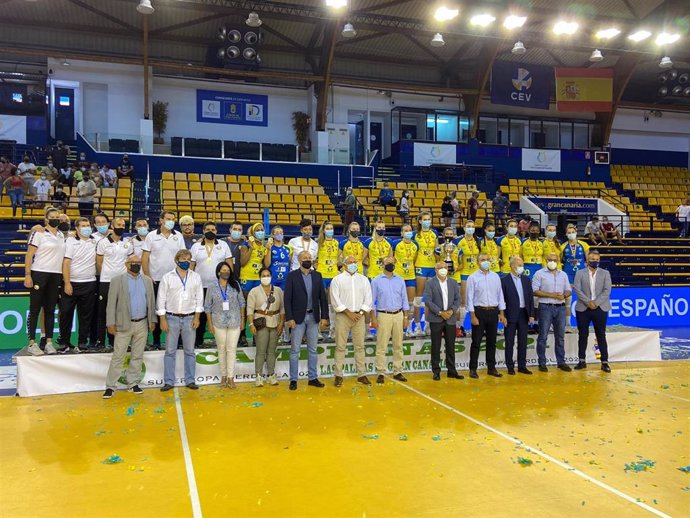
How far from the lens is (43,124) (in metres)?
22.9

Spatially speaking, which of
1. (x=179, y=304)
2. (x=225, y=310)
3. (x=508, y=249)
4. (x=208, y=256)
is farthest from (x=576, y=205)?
(x=179, y=304)

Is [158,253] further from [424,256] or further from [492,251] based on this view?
[492,251]

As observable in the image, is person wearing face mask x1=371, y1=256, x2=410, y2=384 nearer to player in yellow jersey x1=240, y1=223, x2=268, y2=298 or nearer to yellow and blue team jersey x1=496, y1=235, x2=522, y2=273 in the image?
player in yellow jersey x1=240, y1=223, x2=268, y2=298

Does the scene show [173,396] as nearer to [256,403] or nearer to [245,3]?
[256,403]

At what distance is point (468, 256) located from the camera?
10625 millimetres

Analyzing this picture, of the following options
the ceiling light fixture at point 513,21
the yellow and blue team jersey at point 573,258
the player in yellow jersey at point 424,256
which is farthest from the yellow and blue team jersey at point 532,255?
the ceiling light fixture at point 513,21

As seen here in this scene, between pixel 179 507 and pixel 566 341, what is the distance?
8571mm

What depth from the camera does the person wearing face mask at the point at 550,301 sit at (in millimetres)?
9883

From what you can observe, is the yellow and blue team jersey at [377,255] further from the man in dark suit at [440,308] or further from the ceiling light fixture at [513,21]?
the ceiling light fixture at [513,21]

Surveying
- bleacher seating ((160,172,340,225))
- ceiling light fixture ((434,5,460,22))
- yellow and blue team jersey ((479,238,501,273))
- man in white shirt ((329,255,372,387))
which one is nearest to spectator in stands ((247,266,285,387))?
man in white shirt ((329,255,372,387))

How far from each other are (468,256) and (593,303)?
2.31 m

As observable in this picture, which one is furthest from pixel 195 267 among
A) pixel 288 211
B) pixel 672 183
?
pixel 672 183

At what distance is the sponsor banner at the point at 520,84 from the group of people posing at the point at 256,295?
52.0ft

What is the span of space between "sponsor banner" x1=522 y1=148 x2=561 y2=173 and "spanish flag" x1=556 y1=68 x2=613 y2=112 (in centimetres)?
288
